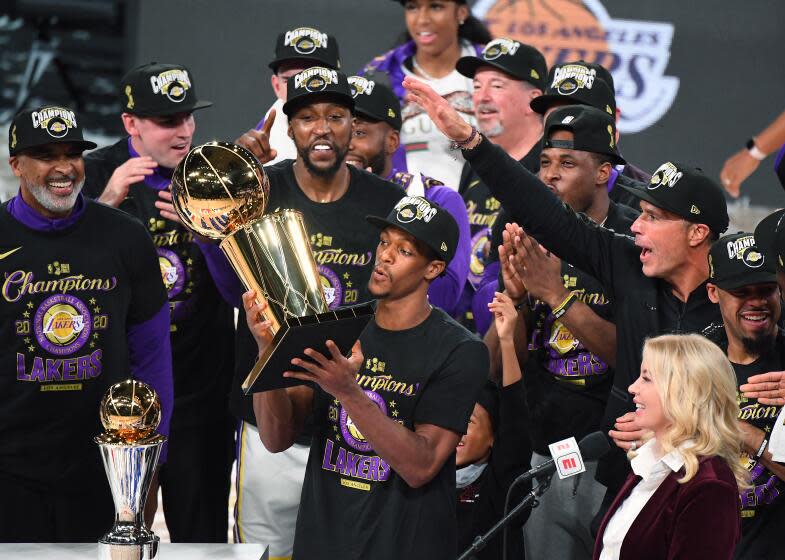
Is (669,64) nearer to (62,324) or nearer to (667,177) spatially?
(667,177)

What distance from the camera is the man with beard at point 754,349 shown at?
3561mm

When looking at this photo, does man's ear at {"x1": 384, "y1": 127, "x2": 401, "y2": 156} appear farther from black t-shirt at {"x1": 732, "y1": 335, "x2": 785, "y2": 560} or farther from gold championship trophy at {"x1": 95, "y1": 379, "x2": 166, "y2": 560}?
gold championship trophy at {"x1": 95, "y1": 379, "x2": 166, "y2": 560}

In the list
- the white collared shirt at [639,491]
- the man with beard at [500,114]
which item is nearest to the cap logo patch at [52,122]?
the man with beard at [500,114]

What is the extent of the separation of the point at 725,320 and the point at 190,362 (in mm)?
1946

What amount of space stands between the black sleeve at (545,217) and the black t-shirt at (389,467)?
20.1 inches

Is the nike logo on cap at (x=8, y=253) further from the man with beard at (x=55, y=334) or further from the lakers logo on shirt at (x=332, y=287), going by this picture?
the lakers logo on shirt at (x=332, y=287)

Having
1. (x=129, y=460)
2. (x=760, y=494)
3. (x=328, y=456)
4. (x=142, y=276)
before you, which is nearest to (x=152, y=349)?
(x=142, y=276)

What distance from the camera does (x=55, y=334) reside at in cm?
397

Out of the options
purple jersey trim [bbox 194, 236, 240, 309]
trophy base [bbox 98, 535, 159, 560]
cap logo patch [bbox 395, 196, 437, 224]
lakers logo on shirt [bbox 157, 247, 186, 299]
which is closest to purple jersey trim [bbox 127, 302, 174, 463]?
purple jersey trim [bbox 194, 236, 240, 309]

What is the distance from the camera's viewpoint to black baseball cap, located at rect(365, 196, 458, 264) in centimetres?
356

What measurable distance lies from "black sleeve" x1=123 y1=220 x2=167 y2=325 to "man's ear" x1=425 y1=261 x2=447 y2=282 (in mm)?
1035

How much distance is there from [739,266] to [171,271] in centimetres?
198

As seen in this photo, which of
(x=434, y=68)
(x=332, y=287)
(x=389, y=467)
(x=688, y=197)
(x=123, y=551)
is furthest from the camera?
(x=434, y=68)

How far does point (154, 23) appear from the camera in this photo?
711 centimetres
